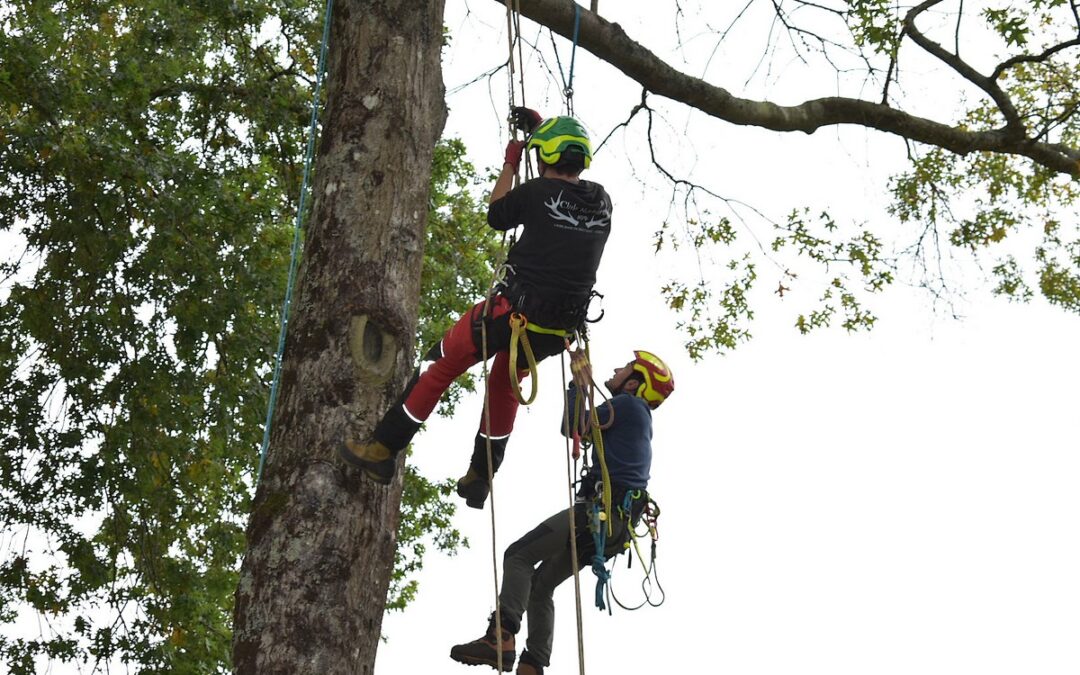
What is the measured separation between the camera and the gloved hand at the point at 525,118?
4.93 meters

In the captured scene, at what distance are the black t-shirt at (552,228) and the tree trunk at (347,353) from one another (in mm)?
382

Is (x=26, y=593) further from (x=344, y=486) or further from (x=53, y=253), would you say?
(x=344, y=486)

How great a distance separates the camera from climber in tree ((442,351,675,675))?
16.1 ft

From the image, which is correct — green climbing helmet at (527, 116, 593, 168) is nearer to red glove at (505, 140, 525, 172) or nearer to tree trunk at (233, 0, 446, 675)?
red glove at (505, 140, 525, 172)

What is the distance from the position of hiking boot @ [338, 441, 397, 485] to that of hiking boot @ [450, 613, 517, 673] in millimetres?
899

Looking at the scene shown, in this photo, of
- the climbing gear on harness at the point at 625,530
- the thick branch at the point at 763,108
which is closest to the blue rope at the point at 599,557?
→ the climbing gear on harness at the point at 625,530

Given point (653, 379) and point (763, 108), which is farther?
point (763, 108)

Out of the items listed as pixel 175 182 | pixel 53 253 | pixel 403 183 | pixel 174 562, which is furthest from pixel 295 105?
pixel 403 183

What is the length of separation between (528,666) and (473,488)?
2.47 feet

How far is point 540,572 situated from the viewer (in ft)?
17.0

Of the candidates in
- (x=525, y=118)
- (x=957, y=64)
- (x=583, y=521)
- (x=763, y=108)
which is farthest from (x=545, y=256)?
(x=957, y=64)

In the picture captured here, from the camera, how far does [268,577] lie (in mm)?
3916

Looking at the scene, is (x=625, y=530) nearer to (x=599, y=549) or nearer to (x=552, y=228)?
(x=599, y=549)

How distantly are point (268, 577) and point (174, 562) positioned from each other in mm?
5435
